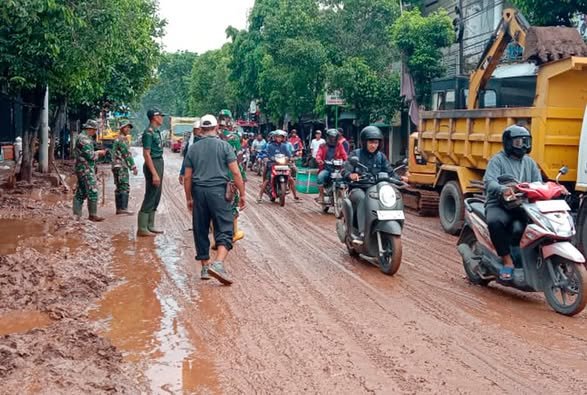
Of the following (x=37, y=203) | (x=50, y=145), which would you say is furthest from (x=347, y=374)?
(x=50, y=145)

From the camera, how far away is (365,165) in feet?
29.2

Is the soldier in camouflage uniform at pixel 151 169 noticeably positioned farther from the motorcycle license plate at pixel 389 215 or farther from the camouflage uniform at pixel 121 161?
the motorcycle license plate at pixel 389 215

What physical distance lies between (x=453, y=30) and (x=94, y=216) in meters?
14.9

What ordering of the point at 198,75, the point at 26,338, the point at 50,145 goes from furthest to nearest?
the point at 198,75
the point at 50,145
the point at 26,338

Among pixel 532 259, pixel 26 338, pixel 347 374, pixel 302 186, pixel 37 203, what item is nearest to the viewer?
pixel 347 374

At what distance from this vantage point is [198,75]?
62781 mm

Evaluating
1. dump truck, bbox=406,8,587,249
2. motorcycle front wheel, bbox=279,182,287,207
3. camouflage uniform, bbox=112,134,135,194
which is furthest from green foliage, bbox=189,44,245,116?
camouflage uniform, bbox=112,134,135,194

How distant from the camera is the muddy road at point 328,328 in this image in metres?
4.66

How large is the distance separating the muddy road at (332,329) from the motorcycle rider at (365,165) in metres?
0.69

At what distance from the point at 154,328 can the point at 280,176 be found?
9.67m

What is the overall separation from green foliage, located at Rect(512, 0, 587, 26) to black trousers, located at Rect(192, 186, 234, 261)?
30.2ft

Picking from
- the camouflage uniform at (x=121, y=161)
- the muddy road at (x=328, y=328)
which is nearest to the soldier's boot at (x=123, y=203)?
the camouflage uniform at (x=121, y=161)

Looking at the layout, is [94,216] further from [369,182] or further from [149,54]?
[149,54]

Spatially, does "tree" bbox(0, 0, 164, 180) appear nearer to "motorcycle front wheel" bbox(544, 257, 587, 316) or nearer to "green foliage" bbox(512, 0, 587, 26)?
"motorcycle front wheel" bbox(544, 257, 587, 316)
